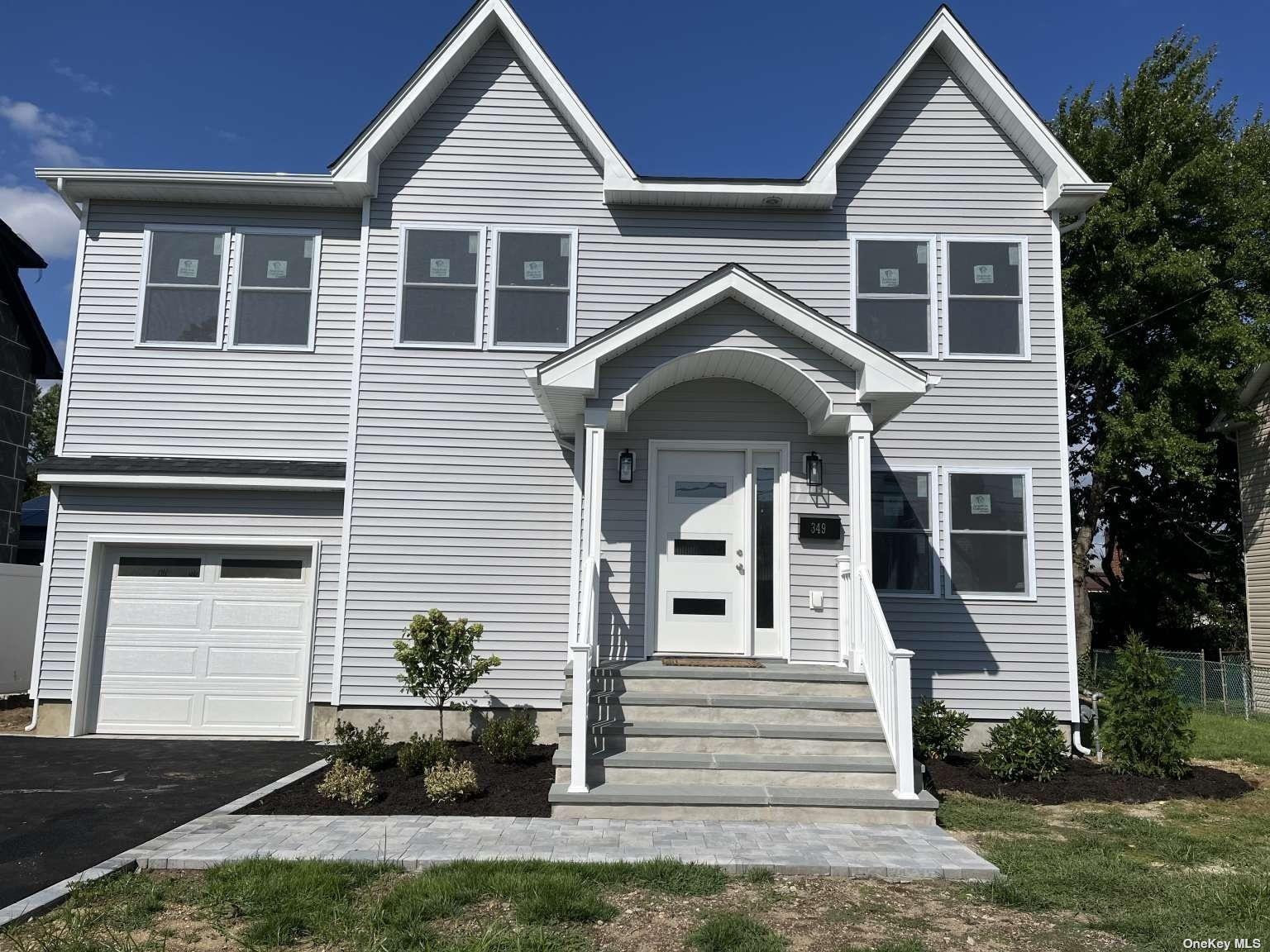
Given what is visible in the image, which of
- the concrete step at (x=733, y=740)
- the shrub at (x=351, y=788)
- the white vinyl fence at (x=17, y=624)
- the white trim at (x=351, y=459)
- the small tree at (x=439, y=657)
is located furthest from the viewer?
the white vinyl fence at (x=17, y=624)

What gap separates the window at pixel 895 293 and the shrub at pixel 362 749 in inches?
264

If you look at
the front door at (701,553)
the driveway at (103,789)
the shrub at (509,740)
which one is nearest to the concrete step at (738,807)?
the shrub at (509,740)

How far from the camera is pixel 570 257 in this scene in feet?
33.3

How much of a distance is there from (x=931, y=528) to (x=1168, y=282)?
1230cm

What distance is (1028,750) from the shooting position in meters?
8.10

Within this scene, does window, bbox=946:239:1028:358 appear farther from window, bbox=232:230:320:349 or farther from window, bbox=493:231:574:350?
window, bbox=232:230:320:349

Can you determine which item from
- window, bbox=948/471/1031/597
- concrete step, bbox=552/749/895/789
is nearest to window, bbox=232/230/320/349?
concrete step, bbox=552/749/895/789

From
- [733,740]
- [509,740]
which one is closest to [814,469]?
[733,740]

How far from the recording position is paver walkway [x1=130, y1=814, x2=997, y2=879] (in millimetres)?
5293

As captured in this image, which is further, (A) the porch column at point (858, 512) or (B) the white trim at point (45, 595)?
(B) the white trim at point (45, 595)

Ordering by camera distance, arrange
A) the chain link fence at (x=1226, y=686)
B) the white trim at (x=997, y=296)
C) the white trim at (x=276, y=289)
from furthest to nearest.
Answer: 1. the chain link fence at (x=1226, y=686)
2. the white trim at (x=276, y=289)
3. the white trim at (x=997, y=296)

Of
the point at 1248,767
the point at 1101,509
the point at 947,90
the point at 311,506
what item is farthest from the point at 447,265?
the point at 1101,509

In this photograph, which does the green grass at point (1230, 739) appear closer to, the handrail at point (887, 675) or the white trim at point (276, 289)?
the handrail at point (887, 675)

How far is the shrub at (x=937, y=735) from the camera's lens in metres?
8.64
